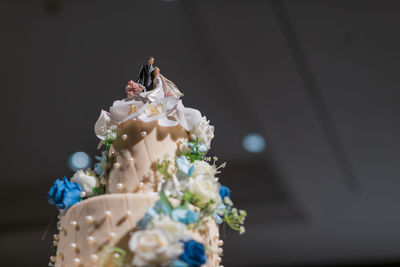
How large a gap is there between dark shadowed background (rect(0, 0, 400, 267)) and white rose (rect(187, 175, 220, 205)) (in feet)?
9.89

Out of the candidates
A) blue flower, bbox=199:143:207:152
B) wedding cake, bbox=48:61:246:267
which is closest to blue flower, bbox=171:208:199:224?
wedding cake, bbox=48:61:246:267

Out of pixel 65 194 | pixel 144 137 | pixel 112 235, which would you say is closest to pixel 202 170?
pixel 144 137

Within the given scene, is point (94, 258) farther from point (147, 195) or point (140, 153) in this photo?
point (140, 153)

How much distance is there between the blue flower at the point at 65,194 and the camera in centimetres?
237

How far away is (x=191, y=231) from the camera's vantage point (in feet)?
6.79

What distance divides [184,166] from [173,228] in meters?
0.39

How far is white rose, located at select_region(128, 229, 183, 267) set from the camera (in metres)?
1.79

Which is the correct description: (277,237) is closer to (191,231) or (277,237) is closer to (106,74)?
(106,74)

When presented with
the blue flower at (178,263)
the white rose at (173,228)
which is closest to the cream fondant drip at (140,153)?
the white rose at (173,228)

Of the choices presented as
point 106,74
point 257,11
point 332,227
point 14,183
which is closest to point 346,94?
point 257,11

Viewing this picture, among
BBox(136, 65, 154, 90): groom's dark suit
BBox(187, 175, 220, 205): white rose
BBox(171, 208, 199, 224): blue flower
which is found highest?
BBox(136, 65, 154, 90): groom's dark suit

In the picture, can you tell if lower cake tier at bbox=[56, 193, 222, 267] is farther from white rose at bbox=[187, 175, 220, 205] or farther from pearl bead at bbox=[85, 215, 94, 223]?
white rose at bbox=[187, 175, 220, 205]

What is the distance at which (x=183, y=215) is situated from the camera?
6.57 ft

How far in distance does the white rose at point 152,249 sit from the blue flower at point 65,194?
69cm
